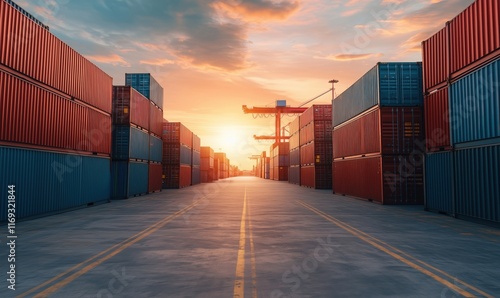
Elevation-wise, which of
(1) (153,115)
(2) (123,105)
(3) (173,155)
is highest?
(1) (153,115)

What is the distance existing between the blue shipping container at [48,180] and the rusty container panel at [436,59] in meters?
19.8

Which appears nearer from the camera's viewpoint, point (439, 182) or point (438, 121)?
point (439, 182)

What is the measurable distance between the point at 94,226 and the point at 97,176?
10163 millimetres

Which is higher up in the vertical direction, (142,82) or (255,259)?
(142,82)

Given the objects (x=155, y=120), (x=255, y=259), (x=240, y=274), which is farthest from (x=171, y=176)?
(x=240, y=274)

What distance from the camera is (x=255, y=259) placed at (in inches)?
316

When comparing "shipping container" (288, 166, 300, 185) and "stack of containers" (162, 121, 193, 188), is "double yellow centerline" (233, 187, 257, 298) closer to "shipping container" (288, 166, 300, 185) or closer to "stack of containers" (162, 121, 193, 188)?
"stack of containers" (162, 121, 193, 188)

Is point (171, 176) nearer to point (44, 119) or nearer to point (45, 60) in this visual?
point (44, 119)

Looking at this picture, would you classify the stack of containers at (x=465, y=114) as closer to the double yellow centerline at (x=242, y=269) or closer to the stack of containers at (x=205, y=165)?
the double yellow centerline at (x=242, y=269)

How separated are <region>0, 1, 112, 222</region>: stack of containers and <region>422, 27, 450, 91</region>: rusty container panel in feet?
63.6

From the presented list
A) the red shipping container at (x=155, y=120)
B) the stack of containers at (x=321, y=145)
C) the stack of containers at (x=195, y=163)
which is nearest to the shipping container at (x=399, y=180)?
the stack of containers at (x=321, y=145)

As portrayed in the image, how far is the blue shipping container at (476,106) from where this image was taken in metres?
13.0

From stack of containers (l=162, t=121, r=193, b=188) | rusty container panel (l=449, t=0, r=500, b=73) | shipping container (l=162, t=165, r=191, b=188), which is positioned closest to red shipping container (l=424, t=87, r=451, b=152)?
rusty container panel (l=449, t=0, r=500, b=73)

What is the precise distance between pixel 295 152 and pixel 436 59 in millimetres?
37606
